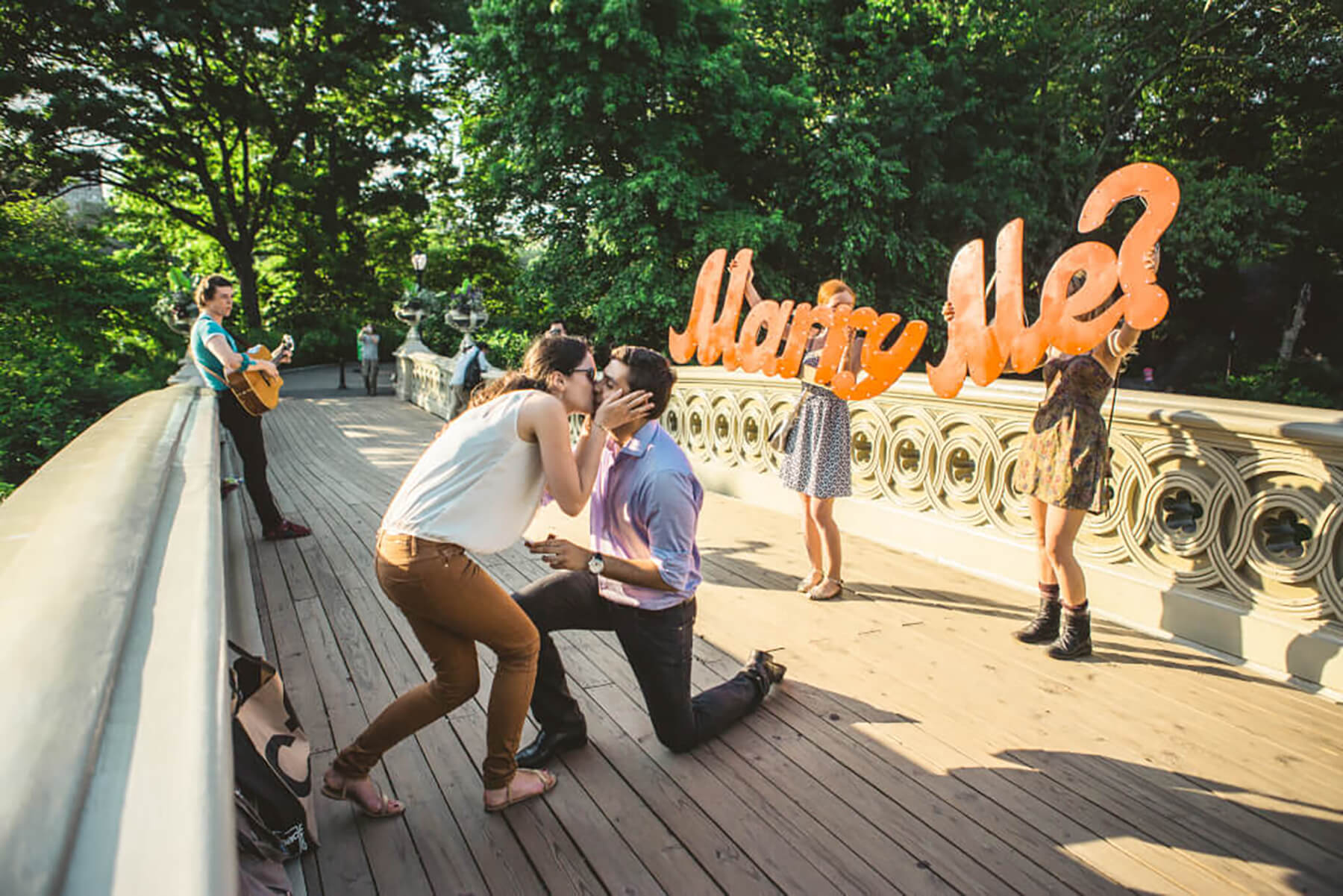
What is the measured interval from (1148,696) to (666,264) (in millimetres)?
15406

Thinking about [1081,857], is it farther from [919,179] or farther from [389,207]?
[389,207]

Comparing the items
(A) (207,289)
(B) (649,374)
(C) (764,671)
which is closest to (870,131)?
(A) (207,289)

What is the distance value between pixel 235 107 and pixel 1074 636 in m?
23.5

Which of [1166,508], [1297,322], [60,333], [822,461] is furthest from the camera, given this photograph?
[1297,322]

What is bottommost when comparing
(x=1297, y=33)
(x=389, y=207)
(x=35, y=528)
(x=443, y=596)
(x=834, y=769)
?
(x=834, y=769)

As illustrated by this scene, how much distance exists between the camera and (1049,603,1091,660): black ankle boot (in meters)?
3.82

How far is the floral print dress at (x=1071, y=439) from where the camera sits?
3.67 meters

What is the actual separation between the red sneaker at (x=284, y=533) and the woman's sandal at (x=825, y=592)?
13.0 feet

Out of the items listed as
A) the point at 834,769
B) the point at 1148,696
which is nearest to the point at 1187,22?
the point at 1148,696

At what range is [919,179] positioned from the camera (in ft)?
62.2

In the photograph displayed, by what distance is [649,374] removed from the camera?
8.72 feet

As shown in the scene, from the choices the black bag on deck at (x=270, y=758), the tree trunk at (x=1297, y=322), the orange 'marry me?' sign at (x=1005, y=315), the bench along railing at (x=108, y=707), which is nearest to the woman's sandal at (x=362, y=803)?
the black bag on deck at (x=270, y=758)

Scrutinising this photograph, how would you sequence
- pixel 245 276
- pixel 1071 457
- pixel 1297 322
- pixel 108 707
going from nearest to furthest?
pixel 108 707 → pixel 1071 457 → pixel 1297 322 → pixel 245 276

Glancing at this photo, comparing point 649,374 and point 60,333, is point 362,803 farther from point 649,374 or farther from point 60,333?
point 60,333
